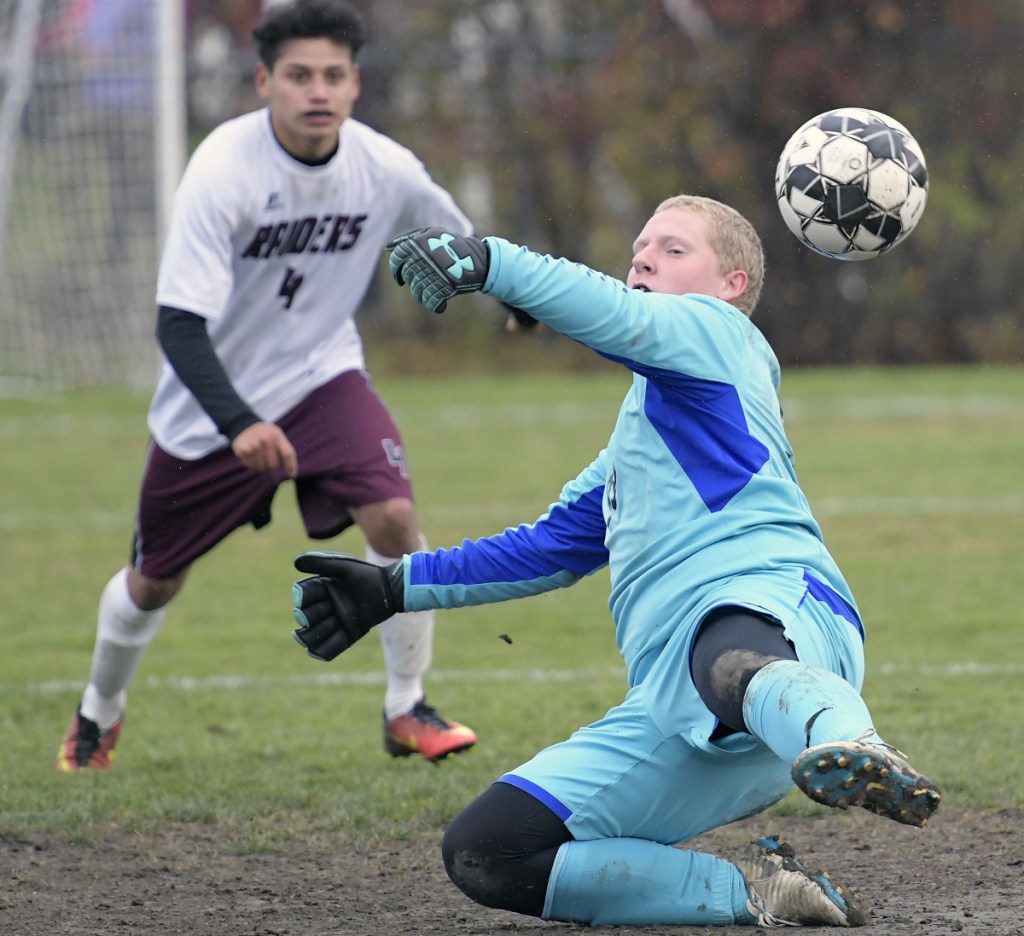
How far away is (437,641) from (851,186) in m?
3.89

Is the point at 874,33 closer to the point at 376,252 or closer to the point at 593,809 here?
the point at 376,252

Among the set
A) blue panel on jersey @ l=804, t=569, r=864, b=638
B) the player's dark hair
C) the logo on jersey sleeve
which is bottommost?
blue panel on jersey @ l=804, t=569, r=864, b=638

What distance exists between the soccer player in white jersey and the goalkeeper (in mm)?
1608

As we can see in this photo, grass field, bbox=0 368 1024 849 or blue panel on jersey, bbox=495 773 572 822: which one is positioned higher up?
blue panel on jersey, bbox=495 773 572 822

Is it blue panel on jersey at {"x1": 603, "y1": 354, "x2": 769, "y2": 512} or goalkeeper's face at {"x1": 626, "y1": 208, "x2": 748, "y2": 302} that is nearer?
blue panel on jersey at {"x1": 603, "y1": 354, "x2": 769, "y2": 512}

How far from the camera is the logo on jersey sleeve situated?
598 cm

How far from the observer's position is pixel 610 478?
4148mm

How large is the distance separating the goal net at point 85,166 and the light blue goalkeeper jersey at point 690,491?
1163 centimetres

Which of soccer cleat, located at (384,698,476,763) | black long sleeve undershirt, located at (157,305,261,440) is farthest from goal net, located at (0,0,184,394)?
soccer cleat, located at (384,698,476,763)

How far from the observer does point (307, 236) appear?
605 centimetres

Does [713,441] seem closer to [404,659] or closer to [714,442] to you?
[714,442]

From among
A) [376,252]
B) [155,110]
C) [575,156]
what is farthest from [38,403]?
[376,252]

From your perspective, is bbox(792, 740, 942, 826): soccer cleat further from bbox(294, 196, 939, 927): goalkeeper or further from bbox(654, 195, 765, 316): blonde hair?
bbox(654, 195, 765, 316): blonde hair

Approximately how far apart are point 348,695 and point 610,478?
3.06m
